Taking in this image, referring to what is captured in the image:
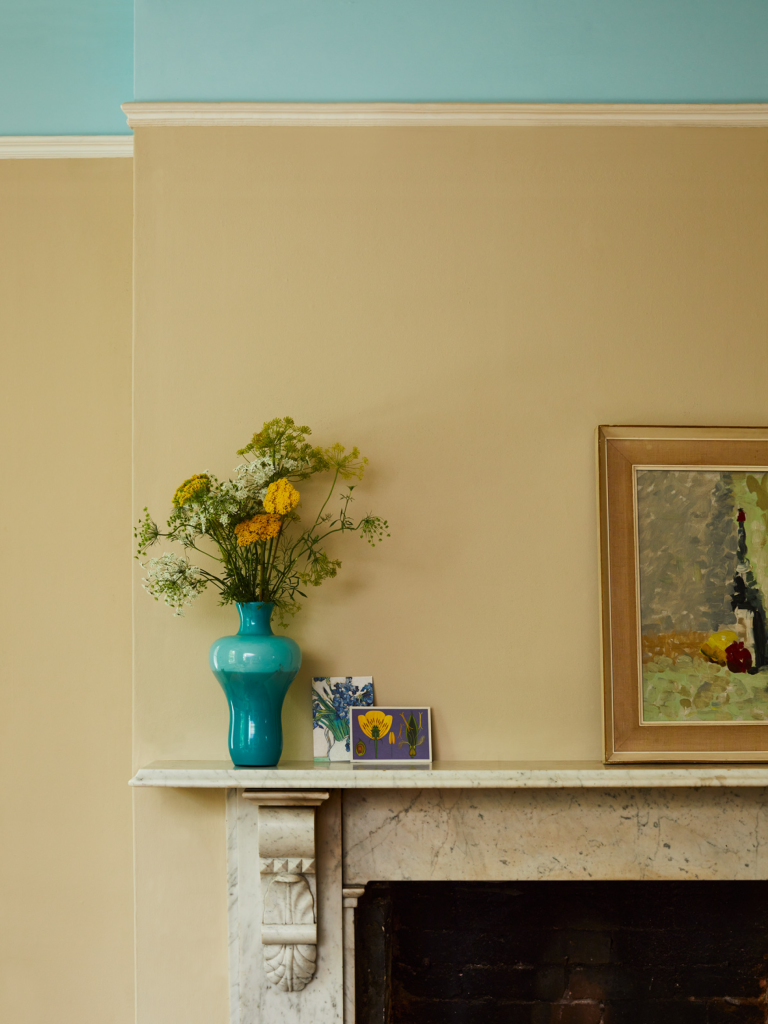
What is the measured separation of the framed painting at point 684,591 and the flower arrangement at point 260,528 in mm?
571

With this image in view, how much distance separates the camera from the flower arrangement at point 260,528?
1.59m

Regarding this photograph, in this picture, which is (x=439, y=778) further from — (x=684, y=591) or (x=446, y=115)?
(x=446, y=115)

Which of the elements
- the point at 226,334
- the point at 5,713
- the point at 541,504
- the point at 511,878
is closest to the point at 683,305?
the point at 541,504

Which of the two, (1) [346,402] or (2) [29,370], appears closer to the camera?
(1) [346,402]

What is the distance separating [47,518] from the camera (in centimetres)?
204

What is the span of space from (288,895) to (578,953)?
2.51 ft

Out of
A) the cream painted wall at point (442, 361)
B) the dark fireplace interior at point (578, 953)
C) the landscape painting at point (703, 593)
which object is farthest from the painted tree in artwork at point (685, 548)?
the dark fireplace interior at point (578, 953)

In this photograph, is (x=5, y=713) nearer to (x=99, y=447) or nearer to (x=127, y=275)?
(x=99, y=447)

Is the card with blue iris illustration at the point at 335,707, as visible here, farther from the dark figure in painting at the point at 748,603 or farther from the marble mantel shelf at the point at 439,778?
the dark figure in painting at the point at 748,603

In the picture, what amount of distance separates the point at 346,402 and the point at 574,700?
2.85 feet

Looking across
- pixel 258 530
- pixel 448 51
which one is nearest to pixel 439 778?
pixel 258 530

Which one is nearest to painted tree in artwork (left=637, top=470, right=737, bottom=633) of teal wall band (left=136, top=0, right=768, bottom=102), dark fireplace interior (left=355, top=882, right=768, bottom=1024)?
dark fireplace interior (left=355, top=882, right=768, bottom=1024)

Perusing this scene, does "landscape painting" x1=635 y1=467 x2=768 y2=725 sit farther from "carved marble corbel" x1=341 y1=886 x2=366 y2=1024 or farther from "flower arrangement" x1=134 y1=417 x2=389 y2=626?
"carved marble corbel" x1=341 y1=886 x2=366 y2=1024

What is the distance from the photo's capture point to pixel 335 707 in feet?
5.64
